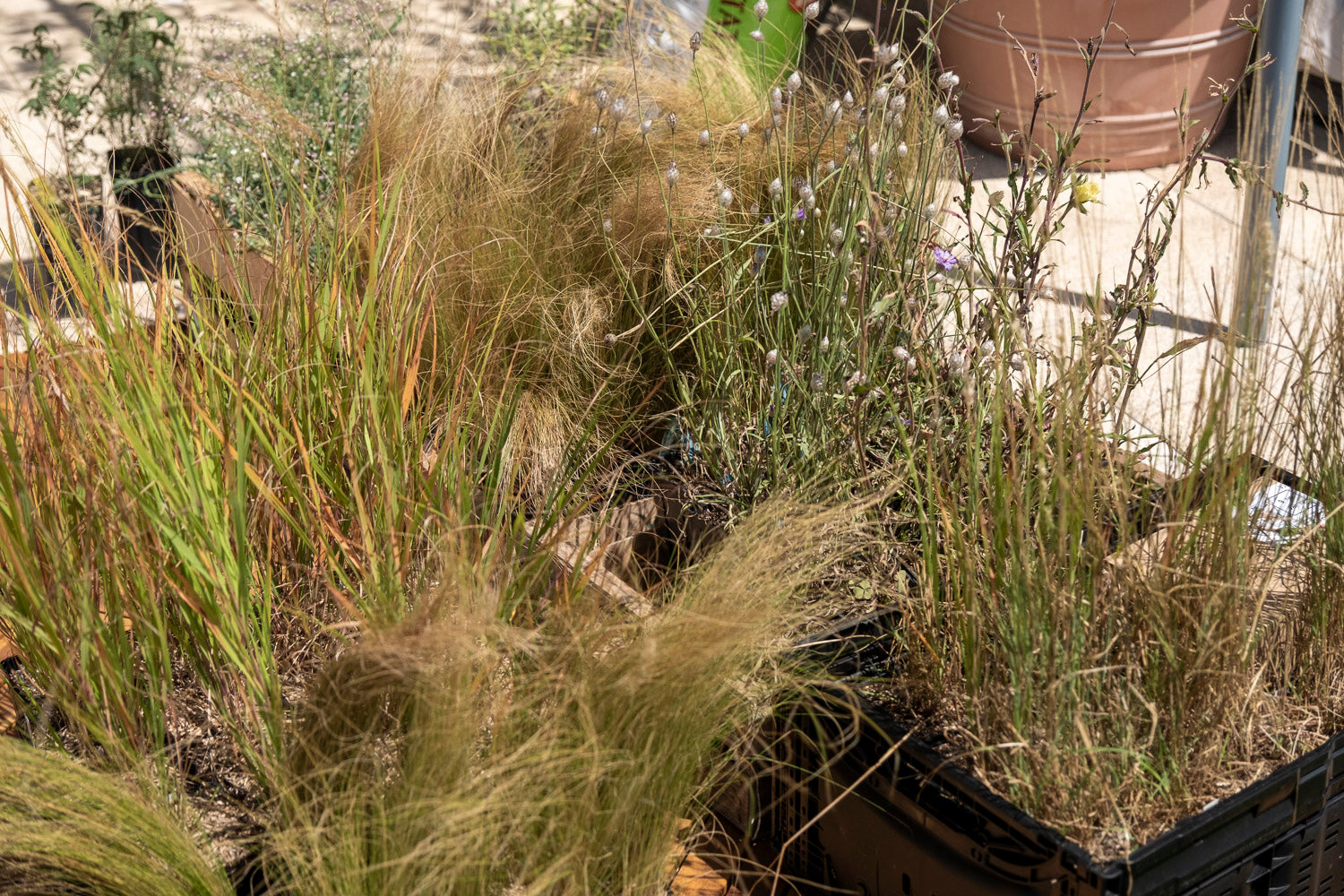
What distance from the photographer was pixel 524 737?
48.9 inches

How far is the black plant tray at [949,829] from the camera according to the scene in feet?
4.12

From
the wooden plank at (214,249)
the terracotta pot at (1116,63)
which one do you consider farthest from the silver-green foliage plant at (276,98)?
the terracotta pot at (1116,63)

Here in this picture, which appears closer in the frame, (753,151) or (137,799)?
(137,799)

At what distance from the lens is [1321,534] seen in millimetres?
1506

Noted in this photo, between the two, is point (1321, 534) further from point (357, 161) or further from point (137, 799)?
point (357, 161)

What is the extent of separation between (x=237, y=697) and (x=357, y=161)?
135 cm

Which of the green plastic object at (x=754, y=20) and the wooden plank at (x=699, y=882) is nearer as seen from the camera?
the wooden plank at (x=699, y=882)

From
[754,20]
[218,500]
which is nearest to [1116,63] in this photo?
[754,20]

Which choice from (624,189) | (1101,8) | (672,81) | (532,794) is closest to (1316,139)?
(1101,8)

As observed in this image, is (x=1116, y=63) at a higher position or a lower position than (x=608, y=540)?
higher

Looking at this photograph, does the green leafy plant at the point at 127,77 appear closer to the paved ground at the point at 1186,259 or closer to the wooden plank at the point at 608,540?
the wooden plank at the point at 608,540

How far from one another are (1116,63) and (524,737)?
3749 mm

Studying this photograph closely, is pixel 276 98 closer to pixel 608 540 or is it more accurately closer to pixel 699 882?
pixel 608 540

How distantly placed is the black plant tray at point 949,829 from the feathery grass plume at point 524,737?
0.14 metres
